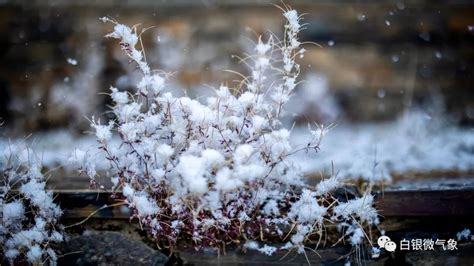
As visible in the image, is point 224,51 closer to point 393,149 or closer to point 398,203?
point 393,149

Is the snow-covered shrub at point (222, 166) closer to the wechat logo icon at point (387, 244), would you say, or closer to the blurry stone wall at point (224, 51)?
the wechat logo icon at point (387, 244)

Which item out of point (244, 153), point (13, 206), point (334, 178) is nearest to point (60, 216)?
point (13, 206)

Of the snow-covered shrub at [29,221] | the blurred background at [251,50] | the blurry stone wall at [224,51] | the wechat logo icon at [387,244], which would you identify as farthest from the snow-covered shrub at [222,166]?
the blurry stone wall at [224,51]

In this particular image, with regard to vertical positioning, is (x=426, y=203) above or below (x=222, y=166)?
below

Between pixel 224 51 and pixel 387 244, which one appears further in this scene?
pixel 224 51

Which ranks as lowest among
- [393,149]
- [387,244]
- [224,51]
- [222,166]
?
[387,244]

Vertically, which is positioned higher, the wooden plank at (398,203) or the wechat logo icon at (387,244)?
the wooden plank at (398,203)

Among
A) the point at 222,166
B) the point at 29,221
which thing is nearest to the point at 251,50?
the point at 222,166
